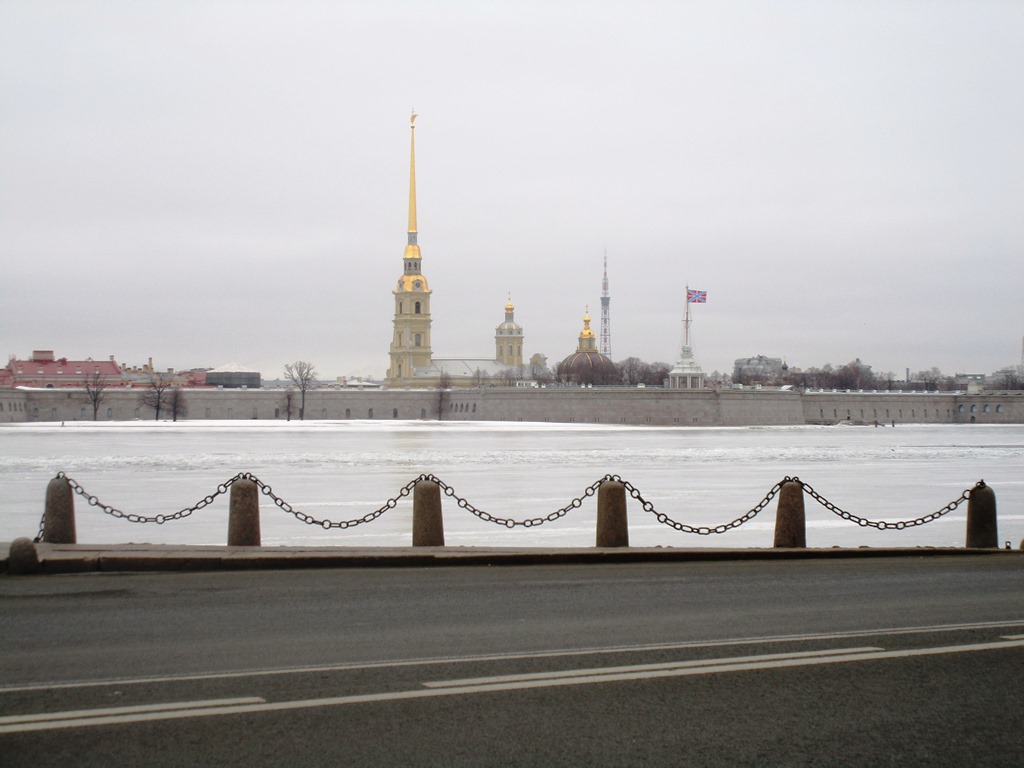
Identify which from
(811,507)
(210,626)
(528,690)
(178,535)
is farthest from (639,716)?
(811,507)

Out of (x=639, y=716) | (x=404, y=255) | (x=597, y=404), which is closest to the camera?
(x=639, y=716)

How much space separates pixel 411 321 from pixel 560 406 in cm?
5004

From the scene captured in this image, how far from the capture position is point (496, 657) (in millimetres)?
7234

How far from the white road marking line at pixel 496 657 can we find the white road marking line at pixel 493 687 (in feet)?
1.81

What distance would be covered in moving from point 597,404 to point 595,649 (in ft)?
331

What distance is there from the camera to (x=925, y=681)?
6.75m

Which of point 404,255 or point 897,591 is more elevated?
point 404,255

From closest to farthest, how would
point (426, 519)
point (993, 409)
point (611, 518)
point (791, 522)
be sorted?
1. point (426, 519)
2. point (611, 518)
3. point (791, 522)
4. point (993, 409)

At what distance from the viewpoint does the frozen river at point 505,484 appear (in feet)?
56.4

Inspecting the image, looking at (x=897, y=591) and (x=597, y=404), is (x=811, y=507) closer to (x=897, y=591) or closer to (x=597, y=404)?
(x=897, y=591)

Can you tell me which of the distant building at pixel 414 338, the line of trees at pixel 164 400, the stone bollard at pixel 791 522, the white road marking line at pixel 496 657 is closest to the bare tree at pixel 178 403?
the line of trees at pixel 164 400

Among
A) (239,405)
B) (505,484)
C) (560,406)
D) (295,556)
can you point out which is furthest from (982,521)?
(239,405)

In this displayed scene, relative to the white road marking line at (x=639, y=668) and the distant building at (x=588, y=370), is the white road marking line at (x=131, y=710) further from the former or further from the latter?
the distant building at (x=588, y=370)

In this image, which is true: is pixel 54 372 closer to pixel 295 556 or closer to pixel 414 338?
pixel 414 338
